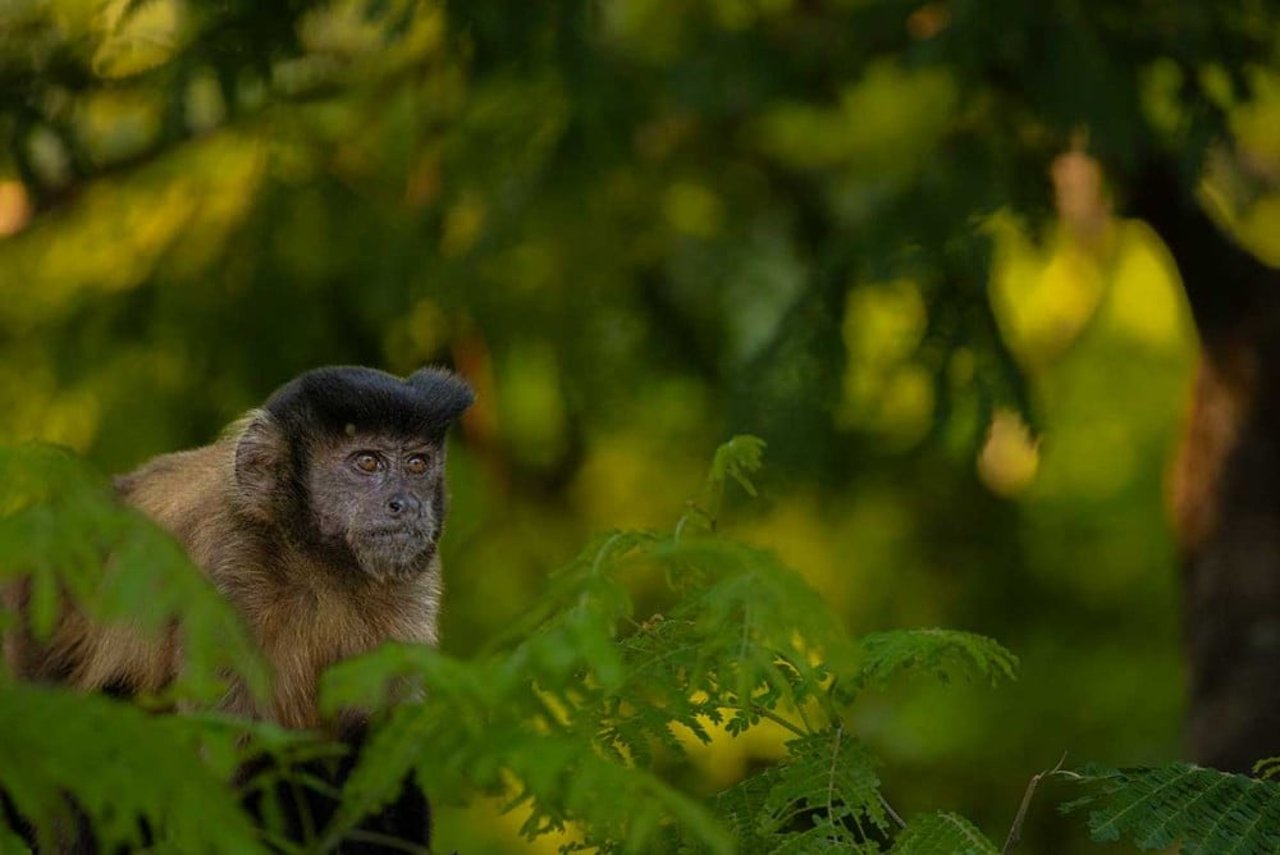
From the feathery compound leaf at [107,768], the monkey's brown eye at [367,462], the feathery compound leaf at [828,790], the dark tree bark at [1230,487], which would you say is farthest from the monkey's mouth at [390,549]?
Answer: the dark tree bark at [1230,487]

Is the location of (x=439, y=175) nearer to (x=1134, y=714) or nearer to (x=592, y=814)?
(x=1134, y=714)

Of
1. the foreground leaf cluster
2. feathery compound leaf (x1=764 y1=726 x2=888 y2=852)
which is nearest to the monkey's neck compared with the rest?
the foreground leaf cluster

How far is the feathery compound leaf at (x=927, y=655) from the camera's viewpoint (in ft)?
11.8

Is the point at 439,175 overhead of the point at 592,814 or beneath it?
beneath

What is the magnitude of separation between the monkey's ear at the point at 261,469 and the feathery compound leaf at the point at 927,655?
8.08 feet

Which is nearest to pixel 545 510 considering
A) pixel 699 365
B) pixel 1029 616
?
pixel 699 365

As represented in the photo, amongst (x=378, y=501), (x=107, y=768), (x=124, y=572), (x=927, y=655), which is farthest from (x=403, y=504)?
(x=107, y=768)

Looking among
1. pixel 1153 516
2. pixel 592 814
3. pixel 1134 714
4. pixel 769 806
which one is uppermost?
pixel 592 814

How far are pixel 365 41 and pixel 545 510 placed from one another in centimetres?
305

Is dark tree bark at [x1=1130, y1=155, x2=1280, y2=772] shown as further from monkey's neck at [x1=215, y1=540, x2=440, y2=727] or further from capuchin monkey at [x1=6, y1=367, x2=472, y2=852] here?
monkey's neck at [x1=215, y1=540, x2=440, y2=727]

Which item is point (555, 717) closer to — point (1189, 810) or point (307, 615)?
point (1189, 810)

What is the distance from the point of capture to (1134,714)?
11.0m

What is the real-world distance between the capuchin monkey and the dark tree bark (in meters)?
4.68

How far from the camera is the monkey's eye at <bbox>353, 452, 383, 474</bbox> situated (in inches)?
230
